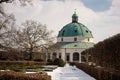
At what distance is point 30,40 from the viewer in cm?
6931

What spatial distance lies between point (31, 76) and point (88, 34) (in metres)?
92.5

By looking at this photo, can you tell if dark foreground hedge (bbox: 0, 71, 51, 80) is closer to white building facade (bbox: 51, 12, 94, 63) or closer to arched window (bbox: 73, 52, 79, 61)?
white building facade (bbox: 51, 12, 94, 63)

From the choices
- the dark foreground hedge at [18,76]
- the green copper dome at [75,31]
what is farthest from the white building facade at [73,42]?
the dark foreground hedge at [18,76]

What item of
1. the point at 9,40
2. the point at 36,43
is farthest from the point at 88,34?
the point at 9,40

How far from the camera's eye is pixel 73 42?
110m

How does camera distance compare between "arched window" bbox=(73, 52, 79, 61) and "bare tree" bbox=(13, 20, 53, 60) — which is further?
"arched window" bbox=(73, 52, 79, 61)

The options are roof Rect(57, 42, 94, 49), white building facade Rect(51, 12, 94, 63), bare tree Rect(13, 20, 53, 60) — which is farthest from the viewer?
white building facade Rect(51, 12, 94, 63)

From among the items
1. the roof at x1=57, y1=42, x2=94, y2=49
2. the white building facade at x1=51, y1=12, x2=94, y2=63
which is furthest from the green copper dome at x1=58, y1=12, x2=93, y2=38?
the roof at x1=57, y1=42, x2=94, y2=49

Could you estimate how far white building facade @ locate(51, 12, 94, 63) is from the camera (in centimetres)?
10819

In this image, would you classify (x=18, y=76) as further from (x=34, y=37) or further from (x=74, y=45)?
(x=74, y=45)

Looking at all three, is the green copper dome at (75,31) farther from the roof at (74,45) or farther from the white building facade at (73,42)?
the roof at (74,45)

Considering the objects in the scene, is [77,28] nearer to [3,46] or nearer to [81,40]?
[81,40]

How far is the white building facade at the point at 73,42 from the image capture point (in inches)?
4259

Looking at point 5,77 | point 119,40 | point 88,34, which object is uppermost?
point 88,34
